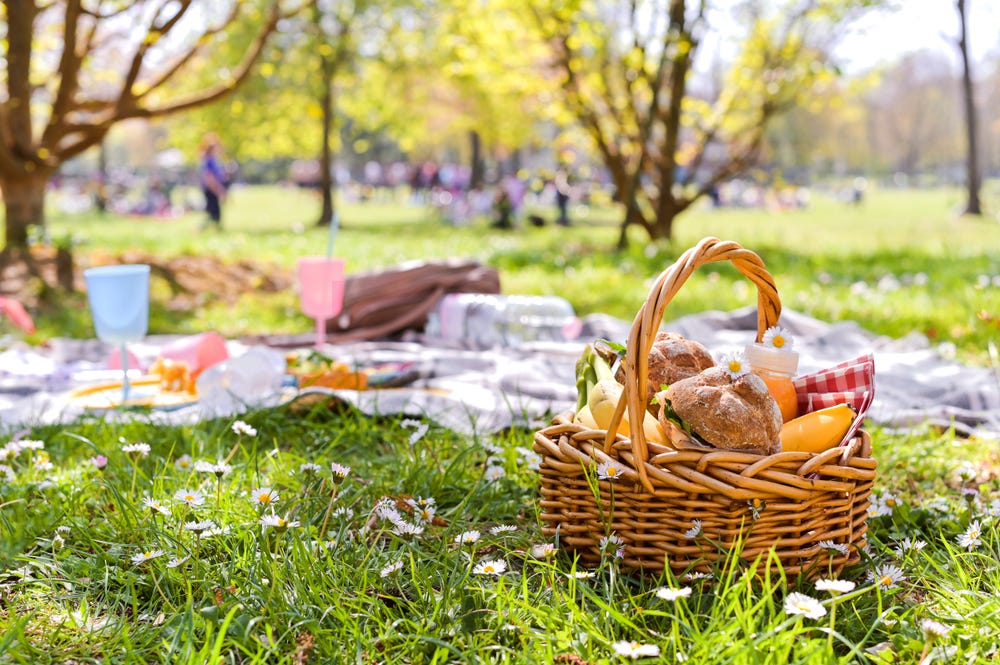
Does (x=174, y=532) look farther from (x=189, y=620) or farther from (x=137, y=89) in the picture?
(x=137, y=89)

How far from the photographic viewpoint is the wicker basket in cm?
162

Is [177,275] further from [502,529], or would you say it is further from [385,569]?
[385,569]

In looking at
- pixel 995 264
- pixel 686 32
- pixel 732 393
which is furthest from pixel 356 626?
pixel 686 32

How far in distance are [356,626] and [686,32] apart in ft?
25.6

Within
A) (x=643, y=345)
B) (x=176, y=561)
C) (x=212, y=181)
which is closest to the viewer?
(x=643, y=345)

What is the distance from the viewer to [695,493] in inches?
65.0

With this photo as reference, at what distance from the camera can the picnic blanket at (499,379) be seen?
295cm

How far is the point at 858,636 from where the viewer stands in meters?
1.60

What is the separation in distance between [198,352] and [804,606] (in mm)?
2853

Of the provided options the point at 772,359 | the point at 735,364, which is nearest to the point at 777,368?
the point at 772,359

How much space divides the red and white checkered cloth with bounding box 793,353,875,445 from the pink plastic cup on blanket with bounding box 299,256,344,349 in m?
2.01

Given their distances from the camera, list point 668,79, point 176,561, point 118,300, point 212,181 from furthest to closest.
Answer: point 212,181 → point 668,79 → point 118,300 → point 176,561

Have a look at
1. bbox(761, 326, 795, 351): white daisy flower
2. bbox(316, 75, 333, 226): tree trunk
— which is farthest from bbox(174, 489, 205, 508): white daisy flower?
bbox(316, 75, 333, 226): tree trunk

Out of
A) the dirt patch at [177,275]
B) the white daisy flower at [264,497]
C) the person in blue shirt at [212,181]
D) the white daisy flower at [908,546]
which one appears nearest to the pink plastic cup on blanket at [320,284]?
the white daisy flower at [264,497]
